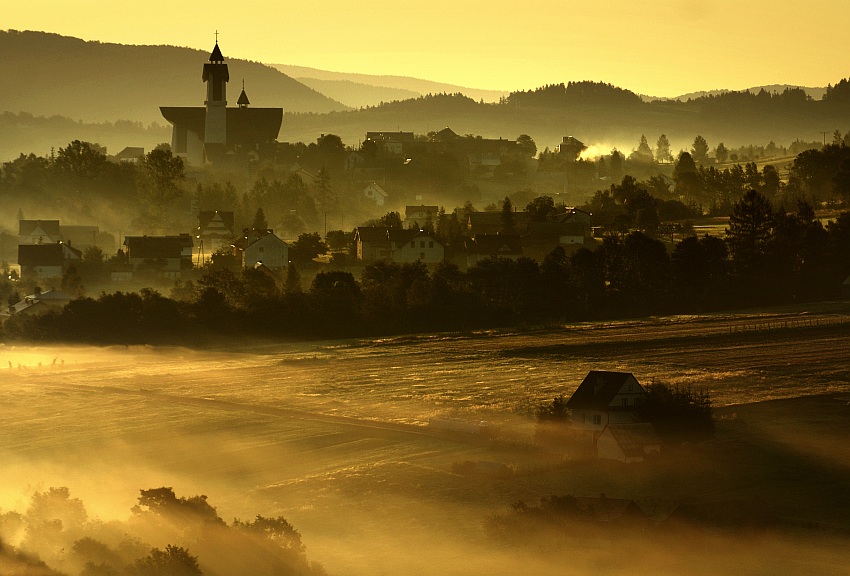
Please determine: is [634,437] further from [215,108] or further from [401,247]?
[215,108]

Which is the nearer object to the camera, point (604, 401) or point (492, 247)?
point (604, 401)

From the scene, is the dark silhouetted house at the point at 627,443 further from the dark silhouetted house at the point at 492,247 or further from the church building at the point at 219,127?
the church building at the point at 219,127

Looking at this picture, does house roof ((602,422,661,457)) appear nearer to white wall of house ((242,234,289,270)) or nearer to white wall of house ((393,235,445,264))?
white wall of house ((242,234,289,270))

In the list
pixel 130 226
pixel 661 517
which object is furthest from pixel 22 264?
pixel 661 517

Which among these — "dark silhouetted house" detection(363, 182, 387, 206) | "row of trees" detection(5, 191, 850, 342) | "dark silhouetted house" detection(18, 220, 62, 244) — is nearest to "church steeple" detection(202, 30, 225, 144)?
"dark silhouetted house" detection(363, 182, 387, 206)

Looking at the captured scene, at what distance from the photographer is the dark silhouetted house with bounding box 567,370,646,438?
42.5m

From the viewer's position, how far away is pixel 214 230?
3831 inches

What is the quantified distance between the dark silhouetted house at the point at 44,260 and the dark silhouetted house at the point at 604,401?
159ft

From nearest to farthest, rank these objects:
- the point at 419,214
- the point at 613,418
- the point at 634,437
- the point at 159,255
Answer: the point at 634,437 → the point at 613,418 → the point at 159,255 → the point at 419,214

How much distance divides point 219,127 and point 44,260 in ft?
145

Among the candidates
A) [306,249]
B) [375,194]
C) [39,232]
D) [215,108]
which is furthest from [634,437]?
[215,108]

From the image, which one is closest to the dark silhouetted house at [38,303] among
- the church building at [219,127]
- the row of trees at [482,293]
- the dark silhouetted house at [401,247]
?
the row of trees at [482,293]

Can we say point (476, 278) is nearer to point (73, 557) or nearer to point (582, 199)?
point (73, 557)

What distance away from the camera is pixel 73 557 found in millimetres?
32625
